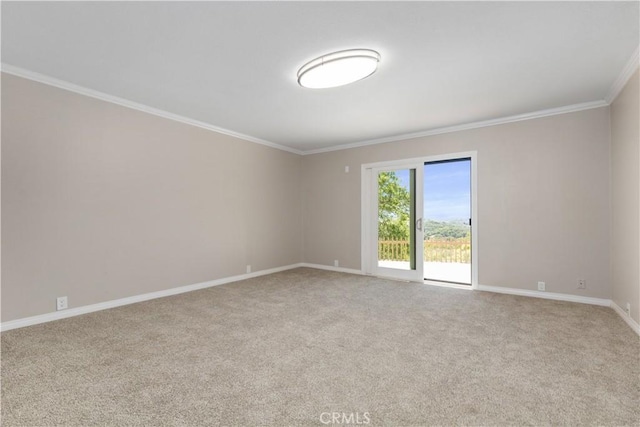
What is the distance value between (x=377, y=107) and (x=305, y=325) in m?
2.72

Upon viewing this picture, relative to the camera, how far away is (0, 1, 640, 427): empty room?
188 cm

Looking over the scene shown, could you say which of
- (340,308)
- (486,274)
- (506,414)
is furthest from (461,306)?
(506,414)

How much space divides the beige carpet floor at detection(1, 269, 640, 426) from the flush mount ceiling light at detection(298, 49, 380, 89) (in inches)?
92.8

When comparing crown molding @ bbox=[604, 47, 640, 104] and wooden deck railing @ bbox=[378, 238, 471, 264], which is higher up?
crown molding @ bbox=[604, 47, 640, 104]

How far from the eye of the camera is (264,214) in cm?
550

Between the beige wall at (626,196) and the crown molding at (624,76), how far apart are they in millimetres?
48

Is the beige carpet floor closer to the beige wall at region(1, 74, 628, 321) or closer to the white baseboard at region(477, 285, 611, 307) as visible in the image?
the white baseboard at region(477, 285, 611, 307)

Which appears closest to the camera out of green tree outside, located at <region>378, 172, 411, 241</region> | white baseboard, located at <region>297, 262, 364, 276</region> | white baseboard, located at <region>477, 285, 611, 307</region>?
white baseboard, located at <region>477, 285, 611, 307</region>

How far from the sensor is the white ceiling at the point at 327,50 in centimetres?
199

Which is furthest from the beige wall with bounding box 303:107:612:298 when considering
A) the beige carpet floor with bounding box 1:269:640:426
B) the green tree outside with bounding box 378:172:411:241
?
A: the green tree outside with bounding box 378:172:411:241

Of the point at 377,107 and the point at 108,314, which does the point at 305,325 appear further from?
the point at 377,107

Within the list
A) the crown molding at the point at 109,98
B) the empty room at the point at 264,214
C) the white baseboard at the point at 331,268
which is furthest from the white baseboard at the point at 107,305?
the crown molding at the point at 109,98

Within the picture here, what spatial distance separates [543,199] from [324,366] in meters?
3.65

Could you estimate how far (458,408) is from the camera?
167 cm
